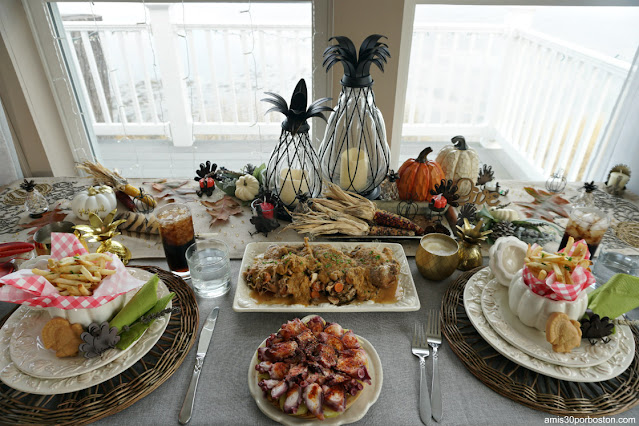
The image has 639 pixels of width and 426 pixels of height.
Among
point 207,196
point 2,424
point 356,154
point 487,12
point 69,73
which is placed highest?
point 487,12

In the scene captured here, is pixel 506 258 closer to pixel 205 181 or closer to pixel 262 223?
pixel 262 223

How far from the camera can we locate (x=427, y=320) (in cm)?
100

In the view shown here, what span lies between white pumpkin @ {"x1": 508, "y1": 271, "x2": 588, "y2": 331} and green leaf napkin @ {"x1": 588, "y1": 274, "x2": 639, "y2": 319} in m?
0.05

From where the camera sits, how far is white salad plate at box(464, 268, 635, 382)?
805mm

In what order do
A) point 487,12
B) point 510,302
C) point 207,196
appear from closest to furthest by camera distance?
point 510,302 → point 207,196 → point 487,12

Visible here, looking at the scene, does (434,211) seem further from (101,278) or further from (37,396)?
(37,396)

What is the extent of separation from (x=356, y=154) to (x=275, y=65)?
1.62 metres

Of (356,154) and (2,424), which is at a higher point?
(356,154)

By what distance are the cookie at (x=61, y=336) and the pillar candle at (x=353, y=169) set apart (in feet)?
2.96

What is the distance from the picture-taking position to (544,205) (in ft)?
4.95

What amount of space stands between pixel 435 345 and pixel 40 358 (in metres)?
0.84

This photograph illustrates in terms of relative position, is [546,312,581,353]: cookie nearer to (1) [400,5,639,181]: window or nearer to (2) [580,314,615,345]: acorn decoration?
(2) [580,314,615,345]: acorn decoration

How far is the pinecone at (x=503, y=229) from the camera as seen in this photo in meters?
1.27

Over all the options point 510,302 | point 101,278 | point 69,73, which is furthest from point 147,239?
point 69,73
